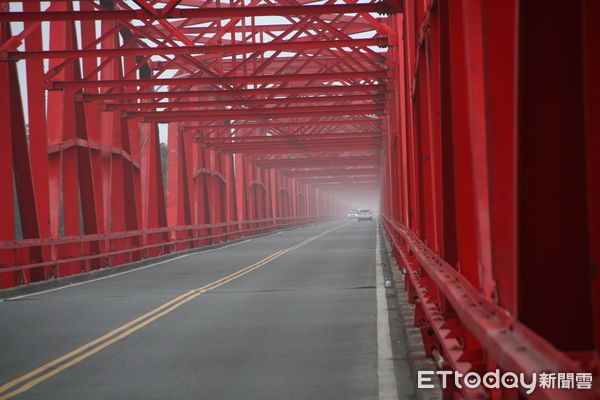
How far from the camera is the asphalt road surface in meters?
7.36

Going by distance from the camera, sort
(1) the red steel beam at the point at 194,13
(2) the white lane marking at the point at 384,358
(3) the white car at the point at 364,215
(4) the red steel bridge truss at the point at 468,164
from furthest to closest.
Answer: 1. (3) the white car at the point at 364,215
2. (1) the red steel beam at the point at 194,13
3. (2) the white lane marking at the point at 384,358
4. (4) the red steel bridge truss at the point at 468,164

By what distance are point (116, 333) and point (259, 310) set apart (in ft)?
8.97

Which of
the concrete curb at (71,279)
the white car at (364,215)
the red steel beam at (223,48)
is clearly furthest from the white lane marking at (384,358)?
the white car at (364,215)

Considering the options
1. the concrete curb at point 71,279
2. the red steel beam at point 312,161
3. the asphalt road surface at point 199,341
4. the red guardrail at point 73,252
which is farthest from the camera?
the red steel beam at point 312,161

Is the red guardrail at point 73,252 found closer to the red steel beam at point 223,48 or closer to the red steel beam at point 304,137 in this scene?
the red steel beam at point 223,48

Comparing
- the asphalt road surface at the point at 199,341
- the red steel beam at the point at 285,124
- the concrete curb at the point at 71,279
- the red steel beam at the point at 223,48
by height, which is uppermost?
the red steel beam at the point at 223,48

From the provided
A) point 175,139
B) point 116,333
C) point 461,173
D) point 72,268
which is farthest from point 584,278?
point 175,139

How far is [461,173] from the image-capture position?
542 centimetres

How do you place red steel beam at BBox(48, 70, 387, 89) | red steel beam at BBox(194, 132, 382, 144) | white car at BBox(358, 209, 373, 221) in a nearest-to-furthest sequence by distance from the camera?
red steel beam at BBox(48, 70, 387, 89) → red steel beam at BBox(194, 132, 382, 144) → white car at BBox(358, 209, 373, 221)

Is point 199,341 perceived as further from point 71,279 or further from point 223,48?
point 223,48

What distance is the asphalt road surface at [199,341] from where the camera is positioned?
7359mm

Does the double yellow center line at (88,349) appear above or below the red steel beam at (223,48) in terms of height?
below

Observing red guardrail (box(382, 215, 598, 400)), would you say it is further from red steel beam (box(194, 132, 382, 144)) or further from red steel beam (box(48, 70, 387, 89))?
red steel beam (box(194, 132, 382, 144))

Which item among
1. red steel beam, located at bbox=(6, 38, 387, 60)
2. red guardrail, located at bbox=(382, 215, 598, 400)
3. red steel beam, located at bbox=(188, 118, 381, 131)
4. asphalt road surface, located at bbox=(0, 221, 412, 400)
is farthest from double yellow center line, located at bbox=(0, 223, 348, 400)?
red steel beam, located at bbox=(188, 118, 381, 131)
